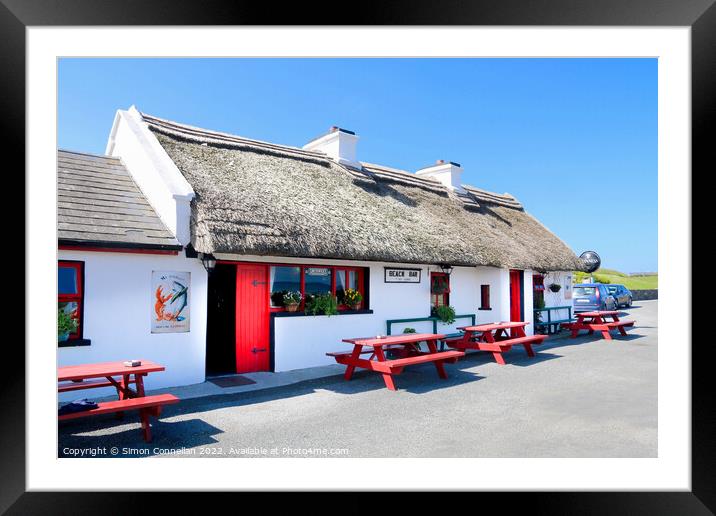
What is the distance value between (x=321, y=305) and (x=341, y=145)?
5.45 meters

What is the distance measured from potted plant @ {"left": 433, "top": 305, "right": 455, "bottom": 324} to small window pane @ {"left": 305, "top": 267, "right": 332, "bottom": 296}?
11.1 ft

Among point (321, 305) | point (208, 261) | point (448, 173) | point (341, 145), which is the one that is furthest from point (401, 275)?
point (448, 173)

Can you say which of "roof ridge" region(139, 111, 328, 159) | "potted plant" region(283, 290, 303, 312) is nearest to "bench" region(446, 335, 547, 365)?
"potted plant" region(283, 290, 303, 312)

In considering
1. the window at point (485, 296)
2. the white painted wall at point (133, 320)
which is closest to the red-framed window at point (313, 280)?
the white painted wall at point (133, 320)

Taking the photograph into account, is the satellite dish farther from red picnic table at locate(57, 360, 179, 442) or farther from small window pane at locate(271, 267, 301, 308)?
red picnic table at locate(57, 360, 179, 442)

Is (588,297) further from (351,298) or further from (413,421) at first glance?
(413,421)

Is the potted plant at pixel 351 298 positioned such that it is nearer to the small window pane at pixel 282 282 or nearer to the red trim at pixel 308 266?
the red trim at pixel 308 266

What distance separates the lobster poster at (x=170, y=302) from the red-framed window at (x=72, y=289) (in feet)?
3.28

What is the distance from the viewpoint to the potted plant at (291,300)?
872cm

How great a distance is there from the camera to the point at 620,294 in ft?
78.4
